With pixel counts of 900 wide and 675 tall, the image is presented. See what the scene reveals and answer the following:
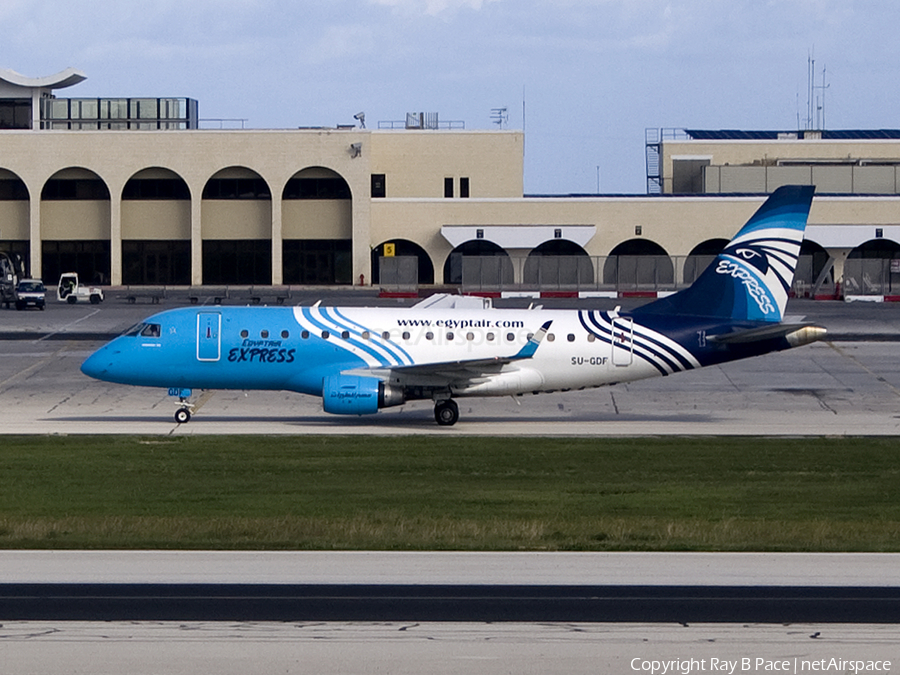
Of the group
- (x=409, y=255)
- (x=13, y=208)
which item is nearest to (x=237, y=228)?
(x=409, y=255)

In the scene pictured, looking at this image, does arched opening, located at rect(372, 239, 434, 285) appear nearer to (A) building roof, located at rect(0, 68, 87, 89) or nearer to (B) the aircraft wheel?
(A) building roof, located at rect(0, 68, 87, 89)

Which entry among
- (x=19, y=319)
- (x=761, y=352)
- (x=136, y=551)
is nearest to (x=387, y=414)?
(x=761, y=352)

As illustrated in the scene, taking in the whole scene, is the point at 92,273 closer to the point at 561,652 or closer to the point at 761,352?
the point at 761,352

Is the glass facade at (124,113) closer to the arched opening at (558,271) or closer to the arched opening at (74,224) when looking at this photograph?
the arched opening at (74,224)

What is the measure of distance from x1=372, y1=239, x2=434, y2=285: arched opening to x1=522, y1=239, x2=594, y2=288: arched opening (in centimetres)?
887

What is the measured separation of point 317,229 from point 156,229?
40.2 feet

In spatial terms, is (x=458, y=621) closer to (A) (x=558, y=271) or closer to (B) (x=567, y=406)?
(B) (x=567, y=406)

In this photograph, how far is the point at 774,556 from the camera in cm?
2112

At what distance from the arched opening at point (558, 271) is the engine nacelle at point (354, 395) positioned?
59.3 metres

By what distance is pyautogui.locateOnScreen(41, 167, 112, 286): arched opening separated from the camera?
10212 cm

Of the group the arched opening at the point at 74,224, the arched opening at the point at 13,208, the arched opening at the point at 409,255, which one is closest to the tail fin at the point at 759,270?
the arched opening at the point at 409,255

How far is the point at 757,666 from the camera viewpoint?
48.2 ft

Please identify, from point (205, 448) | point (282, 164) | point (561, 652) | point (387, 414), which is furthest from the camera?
point (282, 164)

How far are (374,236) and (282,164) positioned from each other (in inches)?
343
